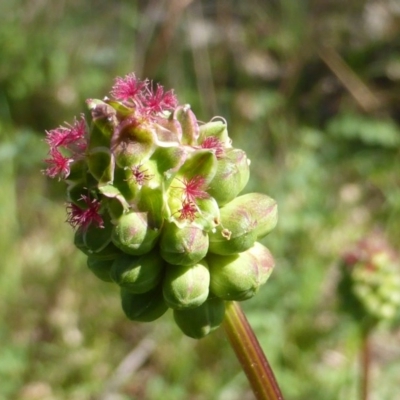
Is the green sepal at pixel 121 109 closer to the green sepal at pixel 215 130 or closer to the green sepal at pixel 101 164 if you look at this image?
the green sepal at pixel 101 164

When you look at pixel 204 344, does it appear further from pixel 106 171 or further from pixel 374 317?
pixel 106 171

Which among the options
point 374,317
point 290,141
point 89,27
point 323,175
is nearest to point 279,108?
point 290,141

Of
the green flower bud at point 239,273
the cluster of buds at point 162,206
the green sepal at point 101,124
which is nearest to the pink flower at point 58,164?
the cluster of buds at point 162,206

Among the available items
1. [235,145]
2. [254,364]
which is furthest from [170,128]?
[235,145]

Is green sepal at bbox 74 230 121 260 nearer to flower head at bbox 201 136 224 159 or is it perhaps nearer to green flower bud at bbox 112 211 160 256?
green flower bud at bbox 112 211 160 256

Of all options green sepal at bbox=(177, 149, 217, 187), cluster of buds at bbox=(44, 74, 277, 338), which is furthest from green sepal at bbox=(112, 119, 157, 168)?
green sepal at bbox=(177, 149, 217, 187)

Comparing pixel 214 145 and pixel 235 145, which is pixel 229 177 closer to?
pixel 214 145
